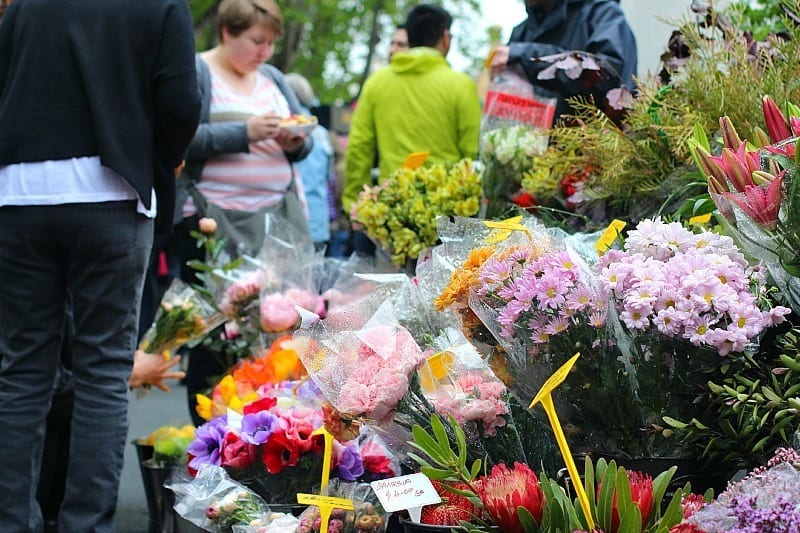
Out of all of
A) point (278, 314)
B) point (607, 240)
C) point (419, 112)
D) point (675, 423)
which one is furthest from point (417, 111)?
point (675, 423)

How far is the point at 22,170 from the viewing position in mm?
2898

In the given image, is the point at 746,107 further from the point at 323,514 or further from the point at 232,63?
the point at 232,63

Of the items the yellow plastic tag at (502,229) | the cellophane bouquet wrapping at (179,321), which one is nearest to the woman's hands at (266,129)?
the cellophane bouquet wrapping at (179,321)

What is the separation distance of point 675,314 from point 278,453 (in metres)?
1.02

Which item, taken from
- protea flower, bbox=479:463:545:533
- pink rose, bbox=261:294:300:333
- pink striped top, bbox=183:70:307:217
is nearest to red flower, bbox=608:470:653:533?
protea flower, bbox=479:463:545:533

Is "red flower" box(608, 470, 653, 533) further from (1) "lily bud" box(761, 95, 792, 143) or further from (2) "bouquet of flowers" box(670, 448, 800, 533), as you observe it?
(1) "lily bud" box(761, 95, 792, 143)

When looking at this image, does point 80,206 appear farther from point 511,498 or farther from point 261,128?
point 511,498

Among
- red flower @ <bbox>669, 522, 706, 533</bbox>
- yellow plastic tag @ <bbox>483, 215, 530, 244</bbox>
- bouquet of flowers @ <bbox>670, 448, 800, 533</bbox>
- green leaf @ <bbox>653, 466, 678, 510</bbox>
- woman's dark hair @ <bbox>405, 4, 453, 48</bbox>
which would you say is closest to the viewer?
bouquet of flowers @ <bbox>670, 448, 800, 533</bbox>

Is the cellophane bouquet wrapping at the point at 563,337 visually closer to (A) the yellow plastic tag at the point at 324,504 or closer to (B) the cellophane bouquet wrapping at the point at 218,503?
(A) the yellow plastic tag at the point at 324,504

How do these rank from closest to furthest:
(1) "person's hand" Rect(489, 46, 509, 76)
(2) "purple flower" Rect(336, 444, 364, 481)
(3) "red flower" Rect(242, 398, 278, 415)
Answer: (2) "purple flower" Rect(336, 444, 364, 481)
(3) "red flower" Rect(242, 398, 278, 415)
(1) "person's hand" Rect(489, 46, 509, 76)

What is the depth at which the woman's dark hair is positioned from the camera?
16.4 feet

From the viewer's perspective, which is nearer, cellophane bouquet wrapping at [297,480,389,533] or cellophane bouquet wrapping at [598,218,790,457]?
cellophane bouquet wrapping at [598,218,790,457]

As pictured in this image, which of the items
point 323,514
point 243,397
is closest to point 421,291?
point 323,514

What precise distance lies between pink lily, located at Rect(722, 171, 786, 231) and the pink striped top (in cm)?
270
